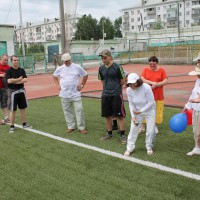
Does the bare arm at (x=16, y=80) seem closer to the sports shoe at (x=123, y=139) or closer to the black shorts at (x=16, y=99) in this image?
the black shorts at (x=16, y=99)

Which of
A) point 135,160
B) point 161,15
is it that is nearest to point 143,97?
point 135,160

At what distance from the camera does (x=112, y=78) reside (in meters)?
6.77

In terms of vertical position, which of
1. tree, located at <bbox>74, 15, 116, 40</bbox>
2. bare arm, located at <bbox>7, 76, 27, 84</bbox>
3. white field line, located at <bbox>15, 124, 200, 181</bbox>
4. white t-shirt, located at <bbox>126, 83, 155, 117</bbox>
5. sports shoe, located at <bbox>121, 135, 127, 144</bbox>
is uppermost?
tree, located at <bbox>74, 15, 116, 40</bbox>

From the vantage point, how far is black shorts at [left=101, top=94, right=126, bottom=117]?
266 inches

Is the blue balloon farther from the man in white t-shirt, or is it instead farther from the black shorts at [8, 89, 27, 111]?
the black shorts at [8, 89, 27, 111]

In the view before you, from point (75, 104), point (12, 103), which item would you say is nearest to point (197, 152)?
point (75, 104)

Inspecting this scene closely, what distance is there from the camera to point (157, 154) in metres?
5.94

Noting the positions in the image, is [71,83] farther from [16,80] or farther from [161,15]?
[161,15]

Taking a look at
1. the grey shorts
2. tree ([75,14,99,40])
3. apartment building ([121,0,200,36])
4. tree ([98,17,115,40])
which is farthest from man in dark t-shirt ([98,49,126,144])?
tree ([98,17,115,40])

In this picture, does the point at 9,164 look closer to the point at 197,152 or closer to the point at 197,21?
the point at 197,152

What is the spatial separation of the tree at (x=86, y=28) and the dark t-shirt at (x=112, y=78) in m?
96.6

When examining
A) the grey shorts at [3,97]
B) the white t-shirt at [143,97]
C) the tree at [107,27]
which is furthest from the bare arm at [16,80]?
the tree at [107,27]

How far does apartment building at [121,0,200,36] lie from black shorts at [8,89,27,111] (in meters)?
84.5

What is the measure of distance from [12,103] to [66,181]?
3747 mm
